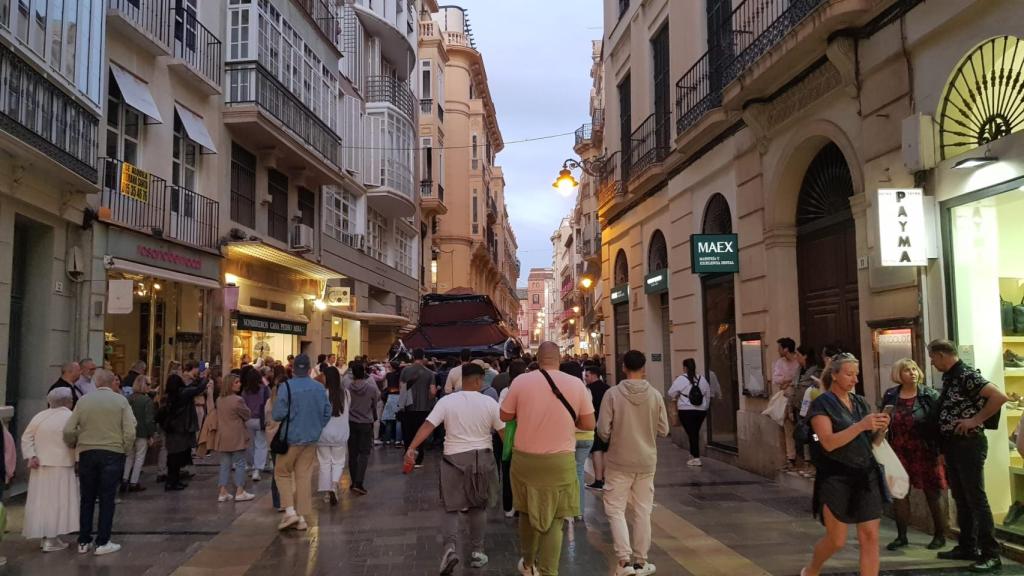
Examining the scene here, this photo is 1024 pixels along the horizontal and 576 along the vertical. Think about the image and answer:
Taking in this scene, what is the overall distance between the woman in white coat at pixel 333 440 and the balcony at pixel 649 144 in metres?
9.34

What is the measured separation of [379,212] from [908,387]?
25319mm

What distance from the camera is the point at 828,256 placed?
34.3ft

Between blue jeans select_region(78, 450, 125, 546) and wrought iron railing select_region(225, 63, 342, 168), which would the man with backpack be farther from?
wrought iron railing select_region(225, 63, 342, 168)

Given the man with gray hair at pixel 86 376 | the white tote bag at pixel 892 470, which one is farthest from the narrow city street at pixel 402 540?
the man with gray hair at pixel 86 376

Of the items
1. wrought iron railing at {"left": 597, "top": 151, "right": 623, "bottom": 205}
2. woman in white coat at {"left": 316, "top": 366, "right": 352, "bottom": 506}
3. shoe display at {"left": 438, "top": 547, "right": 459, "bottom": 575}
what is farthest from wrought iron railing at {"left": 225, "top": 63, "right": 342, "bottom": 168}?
shoe display at {"left": 438, "top": 547, "right": 459, "bottom": 575}

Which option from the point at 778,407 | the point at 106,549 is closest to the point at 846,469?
the point at 778,407

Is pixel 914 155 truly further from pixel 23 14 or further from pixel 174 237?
pixel 174 237

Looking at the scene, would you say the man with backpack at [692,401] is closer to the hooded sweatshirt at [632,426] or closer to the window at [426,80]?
the hooded sweatshirt at [632,426]

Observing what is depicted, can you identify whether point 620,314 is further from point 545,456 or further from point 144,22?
point 545,456

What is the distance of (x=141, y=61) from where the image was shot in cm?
1486

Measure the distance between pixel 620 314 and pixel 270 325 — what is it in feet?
29.5

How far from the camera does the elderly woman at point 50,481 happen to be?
24.1ft

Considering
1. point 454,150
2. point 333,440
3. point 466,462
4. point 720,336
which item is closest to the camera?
point 466,462

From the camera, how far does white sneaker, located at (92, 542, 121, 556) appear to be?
7312 millimetres
